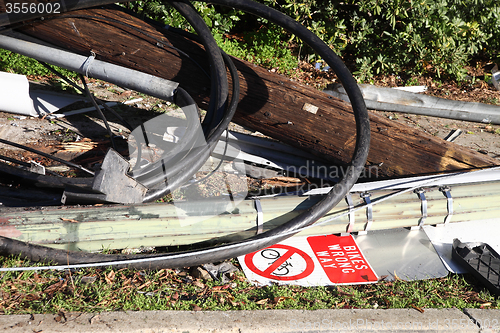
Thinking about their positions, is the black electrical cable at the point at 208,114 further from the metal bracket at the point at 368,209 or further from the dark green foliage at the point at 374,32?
the dark green foliage at the point at 374,32

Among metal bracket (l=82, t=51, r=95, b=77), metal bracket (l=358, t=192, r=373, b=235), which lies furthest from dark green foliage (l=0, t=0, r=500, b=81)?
metal bracket (l=358, t=192, r=373, b=235)

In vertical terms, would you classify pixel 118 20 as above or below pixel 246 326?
above

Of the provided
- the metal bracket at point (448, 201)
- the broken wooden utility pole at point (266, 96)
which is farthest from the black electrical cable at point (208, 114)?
the metal bracket at point (448, 201)

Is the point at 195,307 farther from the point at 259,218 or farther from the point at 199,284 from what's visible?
the point at 259,218

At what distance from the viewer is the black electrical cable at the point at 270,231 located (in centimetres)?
268

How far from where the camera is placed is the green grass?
251 cm

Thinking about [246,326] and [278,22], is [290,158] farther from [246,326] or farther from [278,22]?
[246,326]

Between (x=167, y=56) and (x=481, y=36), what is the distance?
647 cm

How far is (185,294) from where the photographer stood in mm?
2732

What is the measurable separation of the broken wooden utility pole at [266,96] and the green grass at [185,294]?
1.38 metres

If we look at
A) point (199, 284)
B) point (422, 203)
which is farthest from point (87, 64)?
point (422, 203)

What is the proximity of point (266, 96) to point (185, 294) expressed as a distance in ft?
6.82

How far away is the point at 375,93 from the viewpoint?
5.93 meters

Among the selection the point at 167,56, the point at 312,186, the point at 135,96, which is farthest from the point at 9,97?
the point at 312,186
